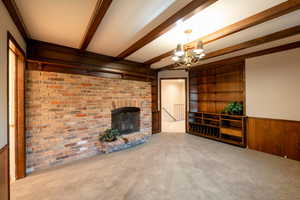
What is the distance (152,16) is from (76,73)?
2.24 meters

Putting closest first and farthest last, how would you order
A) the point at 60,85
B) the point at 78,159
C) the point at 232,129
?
1. the point at 60,85
2. the point at 78,159
3. the point at 232,129

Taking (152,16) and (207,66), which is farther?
A: (207,66)

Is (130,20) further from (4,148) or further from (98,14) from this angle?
(4,148)

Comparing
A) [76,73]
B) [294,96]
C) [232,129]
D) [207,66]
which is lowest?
[232,129]

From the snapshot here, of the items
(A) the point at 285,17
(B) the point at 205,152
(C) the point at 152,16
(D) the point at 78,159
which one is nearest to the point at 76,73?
(D) the point at 78,159

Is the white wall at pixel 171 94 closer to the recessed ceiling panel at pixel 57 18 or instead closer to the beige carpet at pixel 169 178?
the beige carpet at pixel 169 178

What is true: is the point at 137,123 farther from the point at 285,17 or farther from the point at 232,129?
the point at 285,17

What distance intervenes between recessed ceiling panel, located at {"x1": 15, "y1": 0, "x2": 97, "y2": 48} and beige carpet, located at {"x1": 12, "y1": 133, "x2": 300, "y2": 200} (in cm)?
262

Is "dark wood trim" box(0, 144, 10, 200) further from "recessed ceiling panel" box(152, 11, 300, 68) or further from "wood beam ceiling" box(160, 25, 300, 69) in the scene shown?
"wood beam ceiling" box(160, 25, 300, 69)

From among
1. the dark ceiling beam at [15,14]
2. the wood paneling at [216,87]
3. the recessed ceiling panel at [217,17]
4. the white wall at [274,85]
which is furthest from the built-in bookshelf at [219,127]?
the dark ceiling beam at [15,14]

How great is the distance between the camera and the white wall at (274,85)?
300 cm

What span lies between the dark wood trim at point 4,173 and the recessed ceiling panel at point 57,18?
1.79 m

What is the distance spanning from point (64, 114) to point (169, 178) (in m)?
2.58

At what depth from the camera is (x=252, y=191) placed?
1959mm
